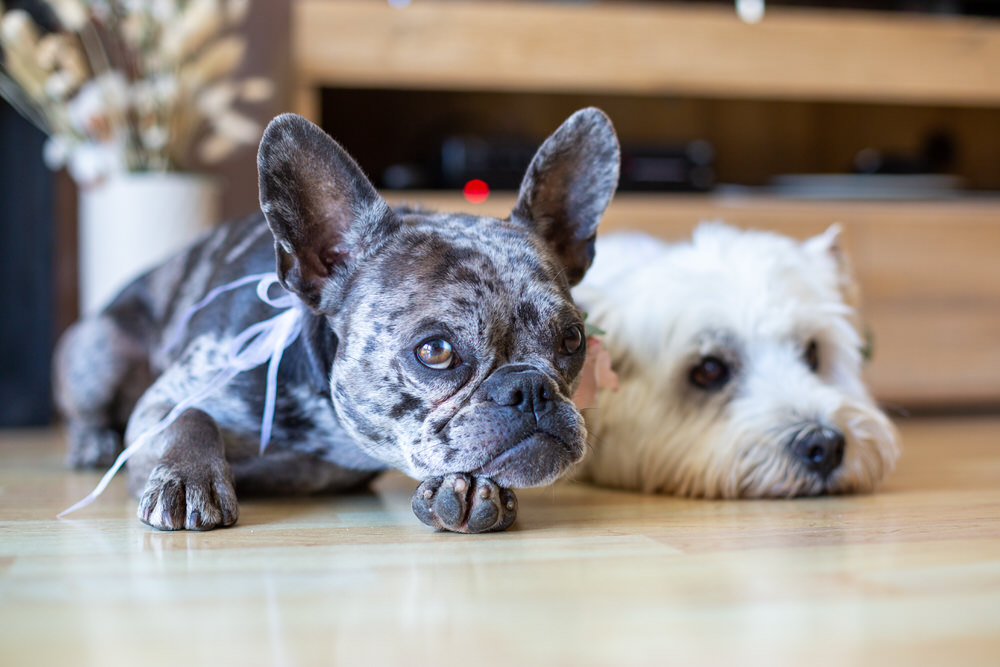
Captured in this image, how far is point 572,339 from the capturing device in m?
1.47

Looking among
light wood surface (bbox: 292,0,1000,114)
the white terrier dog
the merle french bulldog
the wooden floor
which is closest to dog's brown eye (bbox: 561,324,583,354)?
the merle french bulldog

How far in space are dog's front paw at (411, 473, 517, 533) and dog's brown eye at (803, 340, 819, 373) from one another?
70 centimetres

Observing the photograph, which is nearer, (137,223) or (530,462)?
(530,462)

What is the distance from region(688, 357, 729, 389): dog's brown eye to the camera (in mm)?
1784

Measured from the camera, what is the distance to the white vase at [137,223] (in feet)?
9.28

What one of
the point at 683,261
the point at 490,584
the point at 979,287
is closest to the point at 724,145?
the point at 979,287

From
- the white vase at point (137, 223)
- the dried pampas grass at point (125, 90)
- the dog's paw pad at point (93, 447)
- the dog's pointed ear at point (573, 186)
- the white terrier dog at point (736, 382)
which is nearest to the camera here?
the dog's pointed ear at point (573, 186)

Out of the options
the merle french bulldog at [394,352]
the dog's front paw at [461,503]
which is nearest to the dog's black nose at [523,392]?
the merle french bulldog at [394,352]

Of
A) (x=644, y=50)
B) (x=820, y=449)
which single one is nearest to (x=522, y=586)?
(x=820, y=449)

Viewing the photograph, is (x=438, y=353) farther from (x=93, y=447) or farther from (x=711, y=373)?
(x=93, y=447)

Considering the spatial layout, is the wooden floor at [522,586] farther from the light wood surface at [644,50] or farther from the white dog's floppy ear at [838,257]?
the light wood surface at [644,50]

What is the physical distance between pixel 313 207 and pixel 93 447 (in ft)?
3.11

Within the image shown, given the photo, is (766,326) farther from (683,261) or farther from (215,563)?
(215,563)

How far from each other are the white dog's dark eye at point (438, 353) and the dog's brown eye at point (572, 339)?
182 mm
